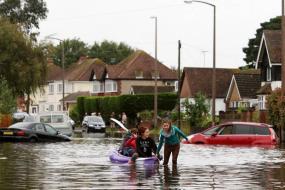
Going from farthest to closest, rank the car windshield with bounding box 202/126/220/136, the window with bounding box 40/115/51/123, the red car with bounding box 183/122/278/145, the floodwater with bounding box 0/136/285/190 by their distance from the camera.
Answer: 1. the window with bounding box 40/115/51/123
2. the car windshield with bounding box 202/126/220/136
3. the red car with bounding box 183/122/278/145
4. the floodwater with bounding box 0/136/285/190

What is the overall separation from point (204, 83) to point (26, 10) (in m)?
21.5

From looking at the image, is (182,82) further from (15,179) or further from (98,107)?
(15,179)

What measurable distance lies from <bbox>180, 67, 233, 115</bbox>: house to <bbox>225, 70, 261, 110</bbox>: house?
4.92 m

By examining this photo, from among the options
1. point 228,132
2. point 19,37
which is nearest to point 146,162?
point 228,132

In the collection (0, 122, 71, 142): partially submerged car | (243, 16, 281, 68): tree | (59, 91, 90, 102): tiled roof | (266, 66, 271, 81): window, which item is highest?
(243, 16, 281, 68): tree

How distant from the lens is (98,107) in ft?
332

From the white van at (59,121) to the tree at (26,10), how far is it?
36.6 metres

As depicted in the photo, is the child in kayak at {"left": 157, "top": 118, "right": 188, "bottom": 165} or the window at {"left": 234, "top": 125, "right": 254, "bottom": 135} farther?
the window at {"left": 234, "top": 125, "right": 254, "bottom": 135}

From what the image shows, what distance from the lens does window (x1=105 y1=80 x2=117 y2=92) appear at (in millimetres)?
118250

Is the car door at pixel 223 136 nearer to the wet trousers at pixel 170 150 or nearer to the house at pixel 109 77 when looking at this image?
the wet trousers at pixel 170 150

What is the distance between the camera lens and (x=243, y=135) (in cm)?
4197

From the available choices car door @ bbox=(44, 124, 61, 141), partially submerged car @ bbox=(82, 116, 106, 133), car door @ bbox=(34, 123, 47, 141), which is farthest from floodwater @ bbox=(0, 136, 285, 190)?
partially submerged car @ bbox=(82, 116, 106, 133)

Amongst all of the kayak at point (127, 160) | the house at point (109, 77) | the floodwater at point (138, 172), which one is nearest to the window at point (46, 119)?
the floodwater at point (138, 172)

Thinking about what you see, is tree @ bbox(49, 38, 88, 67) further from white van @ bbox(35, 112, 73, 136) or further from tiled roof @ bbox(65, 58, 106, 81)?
white van @ bbox(35, 112, 73, 136)
